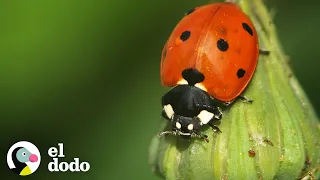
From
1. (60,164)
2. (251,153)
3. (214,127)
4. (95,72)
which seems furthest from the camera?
(95,72)

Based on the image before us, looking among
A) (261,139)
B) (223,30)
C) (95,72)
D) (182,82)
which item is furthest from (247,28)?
(95,72)

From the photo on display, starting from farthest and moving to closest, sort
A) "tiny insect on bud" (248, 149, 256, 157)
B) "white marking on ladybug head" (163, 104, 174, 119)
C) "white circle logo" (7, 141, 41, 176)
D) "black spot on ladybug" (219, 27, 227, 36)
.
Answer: "white circle logo" (7, 141, 41, 176) < "white marking on ladybug head" (163, 104, 174, 119) < "black spot on ladybug" (219, 27, 227, 36) < "tiny insect on bud" (248, 149, 256, 157)

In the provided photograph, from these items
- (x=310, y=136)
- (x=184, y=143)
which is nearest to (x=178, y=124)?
(x=184, y=143)

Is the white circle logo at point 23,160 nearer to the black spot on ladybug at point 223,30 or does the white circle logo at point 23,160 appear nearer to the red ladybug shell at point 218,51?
the red ladybug shell at point 218,51

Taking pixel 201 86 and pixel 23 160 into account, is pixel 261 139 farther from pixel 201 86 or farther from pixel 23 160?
pixel 23 160

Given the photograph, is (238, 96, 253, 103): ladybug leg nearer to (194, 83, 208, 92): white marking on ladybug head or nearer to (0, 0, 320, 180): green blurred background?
(194, 83, 208, 92): white marking on ladybug head

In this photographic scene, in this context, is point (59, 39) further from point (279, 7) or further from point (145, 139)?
point (279, 7)

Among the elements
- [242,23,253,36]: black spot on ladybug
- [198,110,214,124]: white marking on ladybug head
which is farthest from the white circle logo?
[242,23,253,36]: black spot on ladybug
